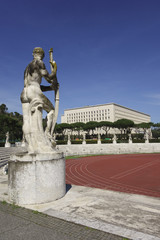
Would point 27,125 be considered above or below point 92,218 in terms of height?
above

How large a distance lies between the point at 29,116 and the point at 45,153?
1.28 m

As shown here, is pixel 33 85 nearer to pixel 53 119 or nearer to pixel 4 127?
pixel 53 119

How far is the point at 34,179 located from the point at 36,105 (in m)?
2.12

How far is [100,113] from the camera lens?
101875 mm

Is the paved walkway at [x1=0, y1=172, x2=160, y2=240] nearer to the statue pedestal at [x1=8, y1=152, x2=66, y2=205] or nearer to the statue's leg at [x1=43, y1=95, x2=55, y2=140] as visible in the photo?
the statue pedestal at [x1=8, y1=152, x2=66, y2=205]

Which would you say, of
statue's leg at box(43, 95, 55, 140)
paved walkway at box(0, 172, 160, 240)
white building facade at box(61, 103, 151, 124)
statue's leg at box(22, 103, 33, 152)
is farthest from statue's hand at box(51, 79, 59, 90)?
white building facade at box(61, 103, 151, 124)

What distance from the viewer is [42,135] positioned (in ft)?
17.6

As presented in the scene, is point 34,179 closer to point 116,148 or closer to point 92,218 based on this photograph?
point 92,218

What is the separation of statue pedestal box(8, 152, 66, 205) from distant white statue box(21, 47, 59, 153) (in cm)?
36

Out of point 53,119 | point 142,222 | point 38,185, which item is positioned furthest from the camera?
point 53,119

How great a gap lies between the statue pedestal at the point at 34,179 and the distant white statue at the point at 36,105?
36 centimetres

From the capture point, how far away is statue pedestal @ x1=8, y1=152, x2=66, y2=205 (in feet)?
→ 15.3

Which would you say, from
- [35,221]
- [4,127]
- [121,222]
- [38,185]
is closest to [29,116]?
[38,185]

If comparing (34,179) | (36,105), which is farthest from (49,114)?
(34,179)
